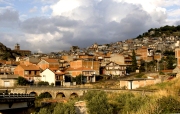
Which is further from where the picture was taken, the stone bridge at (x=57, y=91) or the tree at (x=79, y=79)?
the tree at (x=79, y=79)

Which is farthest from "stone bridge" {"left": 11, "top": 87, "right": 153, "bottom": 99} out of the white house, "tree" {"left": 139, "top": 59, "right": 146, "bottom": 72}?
"tree" {"left": 139, "top": 59, "right": 146, "bottom": 72}

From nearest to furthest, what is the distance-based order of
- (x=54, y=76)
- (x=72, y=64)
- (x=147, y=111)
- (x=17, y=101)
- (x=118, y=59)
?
1. (x=147, y=111)
2. (x=17, y=101)
3. (x=54, y=76)
4. (x=72, y=64)
5. (x=118, y=59)

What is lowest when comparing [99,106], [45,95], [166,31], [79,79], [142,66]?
[45,95]

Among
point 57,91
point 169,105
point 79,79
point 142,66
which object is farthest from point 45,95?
point 142,66

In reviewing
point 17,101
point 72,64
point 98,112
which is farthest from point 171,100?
point 72,64

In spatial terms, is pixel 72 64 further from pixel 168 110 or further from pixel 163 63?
pixel 168 110

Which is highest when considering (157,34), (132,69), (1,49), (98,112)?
(157,34)

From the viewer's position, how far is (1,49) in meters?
125

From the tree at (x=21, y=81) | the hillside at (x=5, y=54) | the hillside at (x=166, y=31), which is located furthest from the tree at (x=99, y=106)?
the hillside at (x=166, y=31)

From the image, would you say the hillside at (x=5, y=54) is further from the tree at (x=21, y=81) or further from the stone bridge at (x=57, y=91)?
the stone bridge at (x=57, y=91)

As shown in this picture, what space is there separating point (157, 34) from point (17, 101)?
166 meters

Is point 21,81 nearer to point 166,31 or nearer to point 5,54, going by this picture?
point 5,54

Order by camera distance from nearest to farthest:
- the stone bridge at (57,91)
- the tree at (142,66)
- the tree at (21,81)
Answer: the stone bridge at (57,91)
the tree at (21,81)
the tree at (142,66)

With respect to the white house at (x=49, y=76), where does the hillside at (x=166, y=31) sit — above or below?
above
